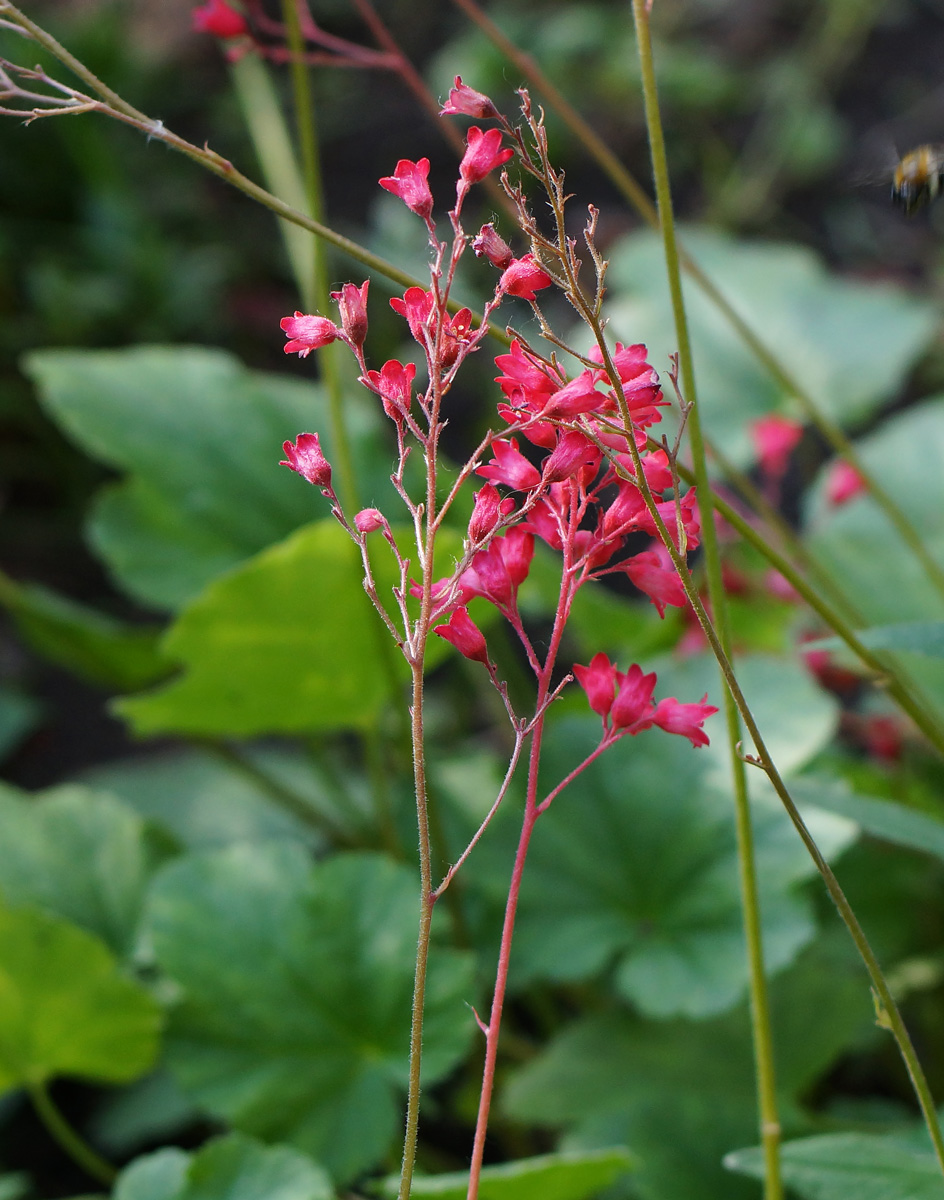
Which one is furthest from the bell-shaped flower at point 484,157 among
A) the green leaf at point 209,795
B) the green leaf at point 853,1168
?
the green leaf at point 209,795

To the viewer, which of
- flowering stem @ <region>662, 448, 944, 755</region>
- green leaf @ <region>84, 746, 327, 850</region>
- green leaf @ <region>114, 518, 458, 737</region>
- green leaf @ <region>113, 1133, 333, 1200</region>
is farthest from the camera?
green leaf @ <region>84, 746, 327, 850</region>

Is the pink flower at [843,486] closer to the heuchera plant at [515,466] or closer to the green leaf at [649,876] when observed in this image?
the green leaf at [649,876]

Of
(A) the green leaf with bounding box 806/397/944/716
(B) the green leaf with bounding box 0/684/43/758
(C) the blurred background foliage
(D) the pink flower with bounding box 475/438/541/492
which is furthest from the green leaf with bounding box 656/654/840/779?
(B) the green leaf with bounding box 0/684/43/758

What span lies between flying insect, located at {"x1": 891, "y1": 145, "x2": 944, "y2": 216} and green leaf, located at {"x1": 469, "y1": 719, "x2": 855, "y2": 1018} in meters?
0.56

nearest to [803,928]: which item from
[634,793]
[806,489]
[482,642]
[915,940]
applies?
[634,793]

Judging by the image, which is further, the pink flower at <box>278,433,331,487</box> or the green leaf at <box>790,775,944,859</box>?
the green leaf at <box>790,775,944,859</box>

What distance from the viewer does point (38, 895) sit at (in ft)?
3.65

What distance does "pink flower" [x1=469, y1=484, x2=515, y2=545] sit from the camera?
444 millimetres

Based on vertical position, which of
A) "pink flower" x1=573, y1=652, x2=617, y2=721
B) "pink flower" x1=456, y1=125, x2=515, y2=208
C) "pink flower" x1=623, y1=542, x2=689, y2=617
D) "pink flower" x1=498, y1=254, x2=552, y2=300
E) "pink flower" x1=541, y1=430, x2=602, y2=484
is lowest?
"pink flower" x1=573, y1=652, x2=617, y2=721

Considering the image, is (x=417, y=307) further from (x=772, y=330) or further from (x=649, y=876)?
(x=772, y=330)

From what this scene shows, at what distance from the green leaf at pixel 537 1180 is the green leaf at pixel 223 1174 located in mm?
67

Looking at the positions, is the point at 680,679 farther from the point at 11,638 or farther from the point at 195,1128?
the point at 11,638

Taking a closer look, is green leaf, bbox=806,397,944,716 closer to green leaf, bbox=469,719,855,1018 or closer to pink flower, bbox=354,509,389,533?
green leaf, bbox=469,719,855,1018

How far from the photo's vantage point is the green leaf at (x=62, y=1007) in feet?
3.01
